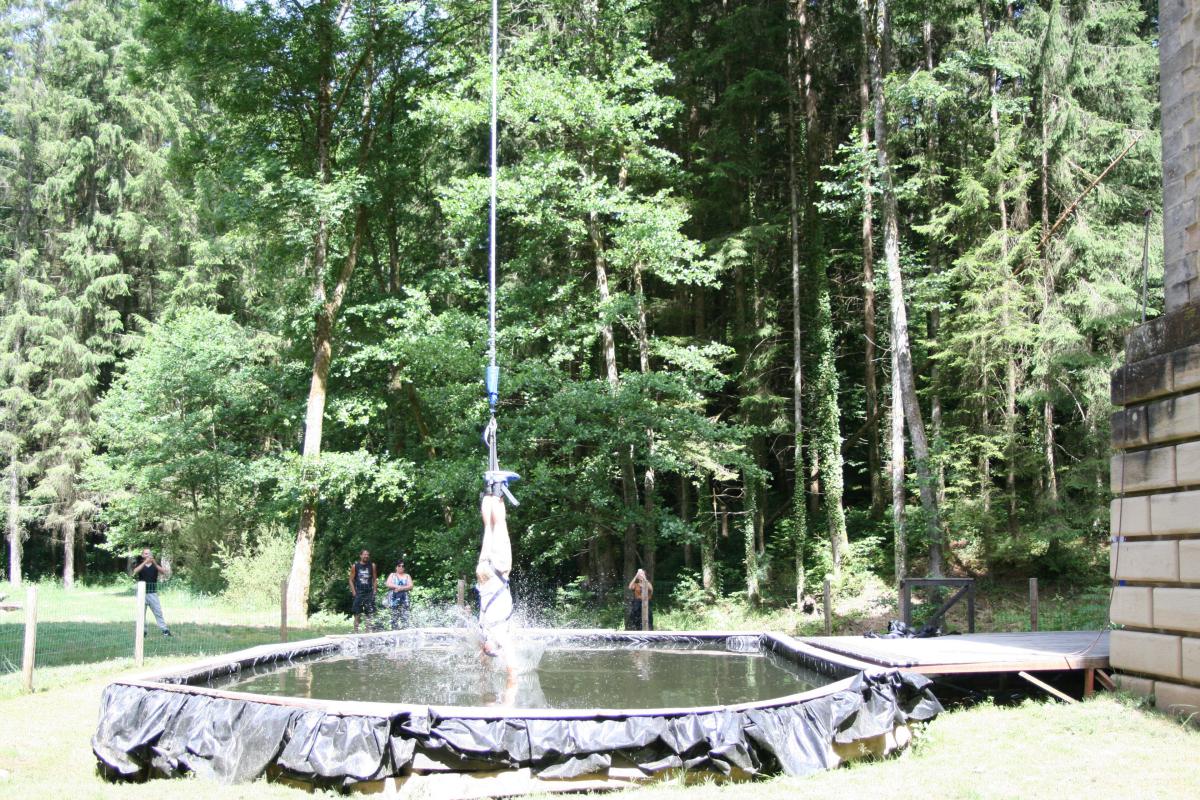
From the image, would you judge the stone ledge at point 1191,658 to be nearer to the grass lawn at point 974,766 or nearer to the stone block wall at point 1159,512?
the stone block wall at point 1159,512

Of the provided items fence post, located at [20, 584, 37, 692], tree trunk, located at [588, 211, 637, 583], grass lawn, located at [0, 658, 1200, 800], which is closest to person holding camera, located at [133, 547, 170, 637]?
fence post, located at [20, 584, 37, 692]

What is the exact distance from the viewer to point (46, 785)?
6473 millimetres

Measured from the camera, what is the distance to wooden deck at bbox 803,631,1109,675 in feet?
27.0

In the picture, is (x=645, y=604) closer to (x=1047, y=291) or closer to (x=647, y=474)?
(x=647, y=474)

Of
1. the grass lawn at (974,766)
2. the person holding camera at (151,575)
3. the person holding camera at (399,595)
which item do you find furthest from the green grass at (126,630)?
the grass lawn at (974,766)

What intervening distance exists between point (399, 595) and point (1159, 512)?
12.8 meters

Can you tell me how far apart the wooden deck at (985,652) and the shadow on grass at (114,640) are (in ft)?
29.7

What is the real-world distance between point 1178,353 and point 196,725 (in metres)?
8.28

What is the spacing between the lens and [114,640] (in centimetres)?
1438

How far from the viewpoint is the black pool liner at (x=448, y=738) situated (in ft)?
20.0

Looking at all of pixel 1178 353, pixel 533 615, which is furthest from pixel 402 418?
pixel 1178 353

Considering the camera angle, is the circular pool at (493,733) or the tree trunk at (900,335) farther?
the tree trunk at (900,335)

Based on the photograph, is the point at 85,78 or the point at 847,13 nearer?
the point at 847,13

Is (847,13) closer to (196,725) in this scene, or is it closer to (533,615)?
(533,615)
